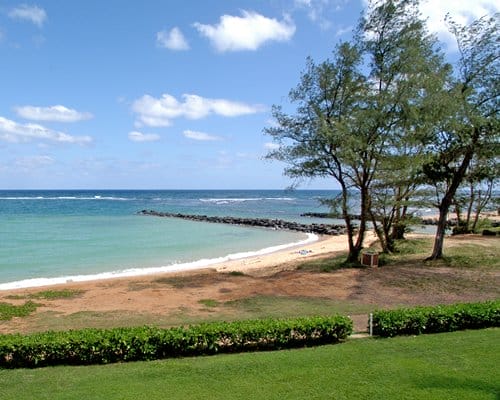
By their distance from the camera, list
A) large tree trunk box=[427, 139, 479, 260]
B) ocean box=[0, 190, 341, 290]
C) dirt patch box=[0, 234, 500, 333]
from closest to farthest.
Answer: dirt patch box=[0, 234, 500, 333] < large tree trunk box=[427, 139, 479, 260] < ocean box=[0, 190, 341, 290]

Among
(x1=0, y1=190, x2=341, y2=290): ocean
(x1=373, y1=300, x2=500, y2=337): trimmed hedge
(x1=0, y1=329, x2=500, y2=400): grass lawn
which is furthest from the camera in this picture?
(x1=0, y1=190, x2=341, y2=290): ocean

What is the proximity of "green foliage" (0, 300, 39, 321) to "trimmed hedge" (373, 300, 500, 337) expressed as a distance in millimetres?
9383

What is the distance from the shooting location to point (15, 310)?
40.4 feet

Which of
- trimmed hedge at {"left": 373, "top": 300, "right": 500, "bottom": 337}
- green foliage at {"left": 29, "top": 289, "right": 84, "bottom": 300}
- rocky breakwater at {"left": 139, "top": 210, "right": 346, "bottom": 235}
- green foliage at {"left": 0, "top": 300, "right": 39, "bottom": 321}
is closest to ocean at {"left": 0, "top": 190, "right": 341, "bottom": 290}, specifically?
rocky breakwater at {"left": 139, "top": 210, "right": 346, "bottom": 235}

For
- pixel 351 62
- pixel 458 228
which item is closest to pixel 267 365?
pixel 351 62

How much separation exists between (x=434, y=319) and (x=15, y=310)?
35.9ft

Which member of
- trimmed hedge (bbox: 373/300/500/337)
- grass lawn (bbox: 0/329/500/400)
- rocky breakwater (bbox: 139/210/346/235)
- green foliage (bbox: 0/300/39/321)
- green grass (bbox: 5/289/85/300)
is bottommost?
green grass (bbox: 5/289/85/300)

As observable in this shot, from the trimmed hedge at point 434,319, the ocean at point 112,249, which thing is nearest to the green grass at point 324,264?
the ocean at point 112,249

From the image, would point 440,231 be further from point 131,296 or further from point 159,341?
point 159,341

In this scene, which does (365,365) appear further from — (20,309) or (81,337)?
(20,309)

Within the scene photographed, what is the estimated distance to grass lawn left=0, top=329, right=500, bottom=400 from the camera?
620 centimetres

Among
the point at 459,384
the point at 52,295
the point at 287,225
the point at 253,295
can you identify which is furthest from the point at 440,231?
the point at 287,225

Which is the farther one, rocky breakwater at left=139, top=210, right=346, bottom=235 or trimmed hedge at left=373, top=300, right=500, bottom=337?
rocky breakwater at left=139, top=210, right=346, bottom=235

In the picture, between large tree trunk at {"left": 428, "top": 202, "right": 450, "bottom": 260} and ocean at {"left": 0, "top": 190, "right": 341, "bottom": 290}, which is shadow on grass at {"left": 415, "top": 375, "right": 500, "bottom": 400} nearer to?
large tree trunk at {"left": 428, "top": 202, "right": 450, "bottom": 260}
